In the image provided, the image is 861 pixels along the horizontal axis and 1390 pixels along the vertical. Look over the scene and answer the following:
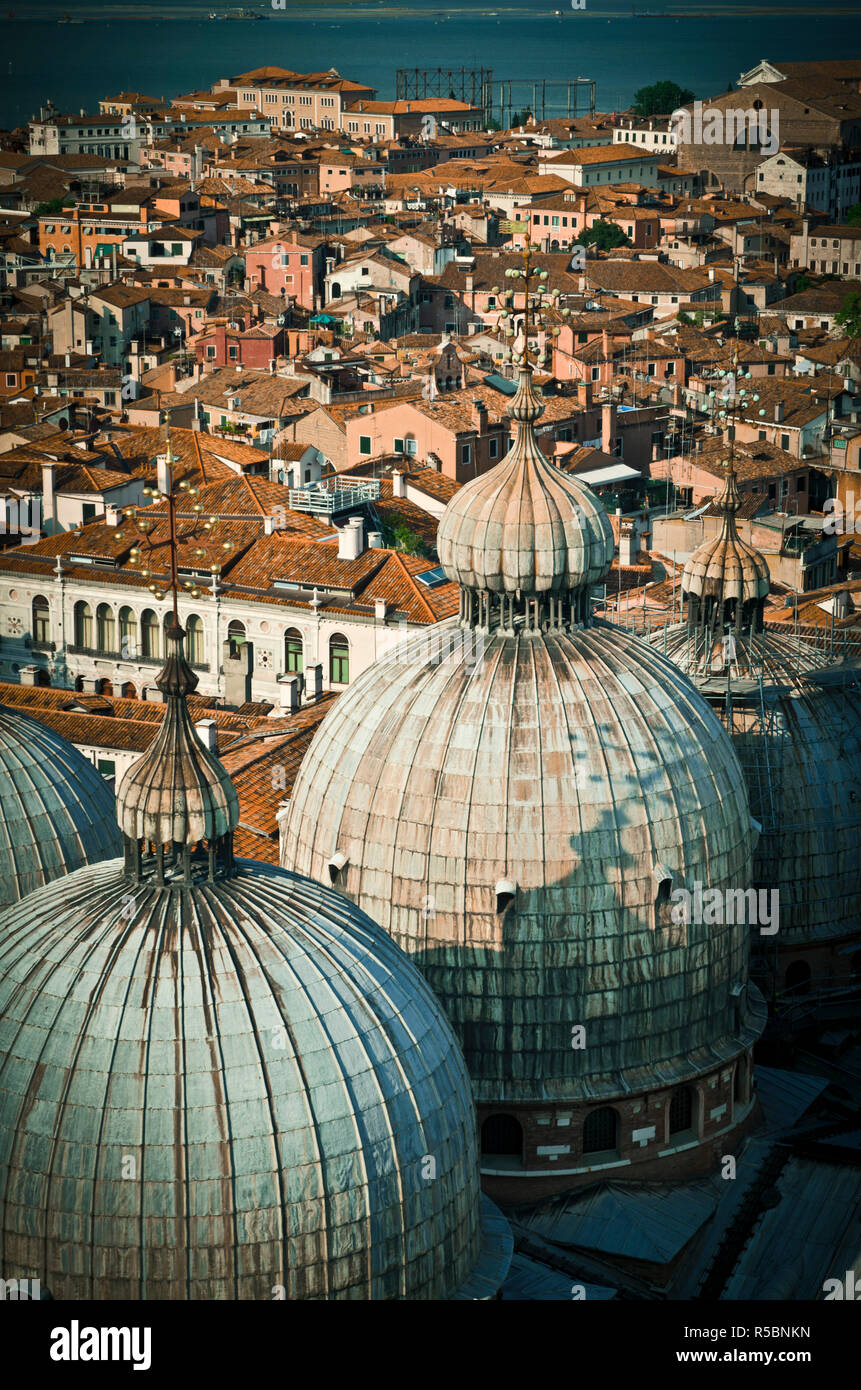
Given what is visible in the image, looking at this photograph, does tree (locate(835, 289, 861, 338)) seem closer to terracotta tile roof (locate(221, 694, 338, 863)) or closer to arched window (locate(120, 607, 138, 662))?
arched window (locate(120, 607, 138, 662))

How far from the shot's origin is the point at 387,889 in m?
38.3

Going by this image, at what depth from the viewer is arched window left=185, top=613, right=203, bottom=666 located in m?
Result: 70.8

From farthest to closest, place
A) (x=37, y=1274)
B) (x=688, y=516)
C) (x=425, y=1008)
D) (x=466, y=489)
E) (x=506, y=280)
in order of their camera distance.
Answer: (x=506, y=280) → (x=688, y=516) → (x=466, y=489) → (x=425, y=1008) → (x=37, y=1274)

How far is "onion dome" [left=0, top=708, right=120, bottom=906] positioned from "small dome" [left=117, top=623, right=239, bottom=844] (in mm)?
7323

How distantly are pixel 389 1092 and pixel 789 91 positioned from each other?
16568 centimetres

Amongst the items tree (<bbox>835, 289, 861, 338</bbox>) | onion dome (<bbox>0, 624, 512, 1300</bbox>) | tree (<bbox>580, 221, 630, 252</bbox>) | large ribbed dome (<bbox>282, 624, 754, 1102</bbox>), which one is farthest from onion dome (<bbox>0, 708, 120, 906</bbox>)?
tree (<bbox>580, 221, 630, 252</bbox>)

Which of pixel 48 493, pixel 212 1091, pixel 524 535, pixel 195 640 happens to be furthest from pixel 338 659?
pixel 212 1091

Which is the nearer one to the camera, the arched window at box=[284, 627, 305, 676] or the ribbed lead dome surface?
the ribbed lead dome surface

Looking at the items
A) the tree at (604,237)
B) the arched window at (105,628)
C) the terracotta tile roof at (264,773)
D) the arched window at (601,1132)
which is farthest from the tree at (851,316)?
the arched window at (601,1132)

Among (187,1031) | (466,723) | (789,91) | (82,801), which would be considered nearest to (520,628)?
(466,723)

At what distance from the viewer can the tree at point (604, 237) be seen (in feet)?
519

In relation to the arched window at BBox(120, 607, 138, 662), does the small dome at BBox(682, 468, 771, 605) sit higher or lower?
higher

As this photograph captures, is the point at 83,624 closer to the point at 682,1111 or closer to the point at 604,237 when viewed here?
the point at 682,1111

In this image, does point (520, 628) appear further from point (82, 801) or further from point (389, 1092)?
point (389, 1092)
